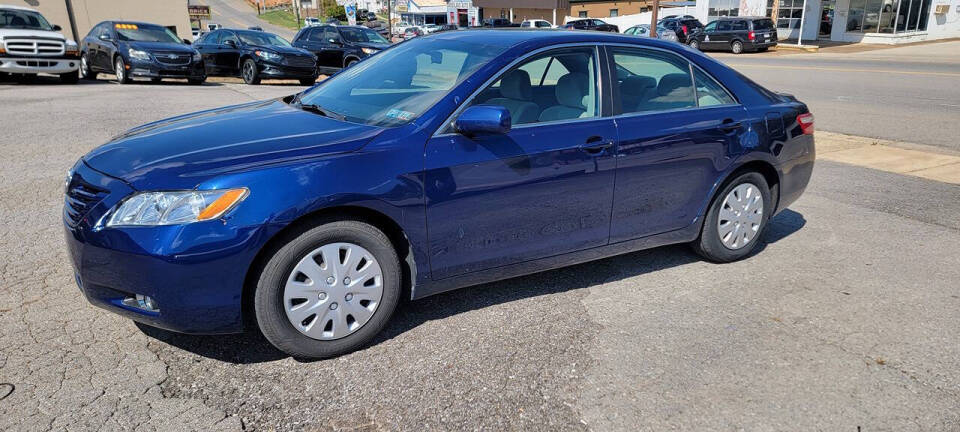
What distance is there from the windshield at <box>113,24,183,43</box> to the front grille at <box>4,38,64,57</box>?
1.36 m

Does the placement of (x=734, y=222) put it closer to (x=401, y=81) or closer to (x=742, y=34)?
(x=401, y=81)

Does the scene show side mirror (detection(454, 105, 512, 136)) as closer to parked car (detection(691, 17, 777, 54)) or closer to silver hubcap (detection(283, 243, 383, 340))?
silver hubcap (detection(283, 243, 383, 340))

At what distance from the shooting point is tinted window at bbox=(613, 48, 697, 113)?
434 cm

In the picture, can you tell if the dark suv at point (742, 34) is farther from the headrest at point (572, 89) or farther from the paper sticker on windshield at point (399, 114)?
the paper sticker on windshield at point (399, 114)

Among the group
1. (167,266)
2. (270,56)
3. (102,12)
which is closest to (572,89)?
(167,266)

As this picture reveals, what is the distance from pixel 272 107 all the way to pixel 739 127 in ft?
10.1

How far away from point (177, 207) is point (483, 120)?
1491 mm

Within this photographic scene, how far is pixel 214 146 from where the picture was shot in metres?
3.39

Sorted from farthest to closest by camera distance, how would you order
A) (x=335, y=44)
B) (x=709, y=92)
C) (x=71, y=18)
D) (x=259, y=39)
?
(x=71, y=18), (x=335, y=44), (x=259, y=39), (x=709, y=92)

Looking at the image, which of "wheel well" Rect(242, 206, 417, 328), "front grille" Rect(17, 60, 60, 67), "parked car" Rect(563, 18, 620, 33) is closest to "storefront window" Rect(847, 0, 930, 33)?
"parked car" Rect(563, 18, 620, 33)

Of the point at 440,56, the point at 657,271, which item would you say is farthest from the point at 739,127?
the point at 440,56

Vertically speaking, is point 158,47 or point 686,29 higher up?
point 158,47

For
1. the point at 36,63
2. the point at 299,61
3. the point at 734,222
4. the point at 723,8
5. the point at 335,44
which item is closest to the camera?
the point at 734,222

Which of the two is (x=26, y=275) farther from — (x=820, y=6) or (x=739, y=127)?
(x=820, y=6)
